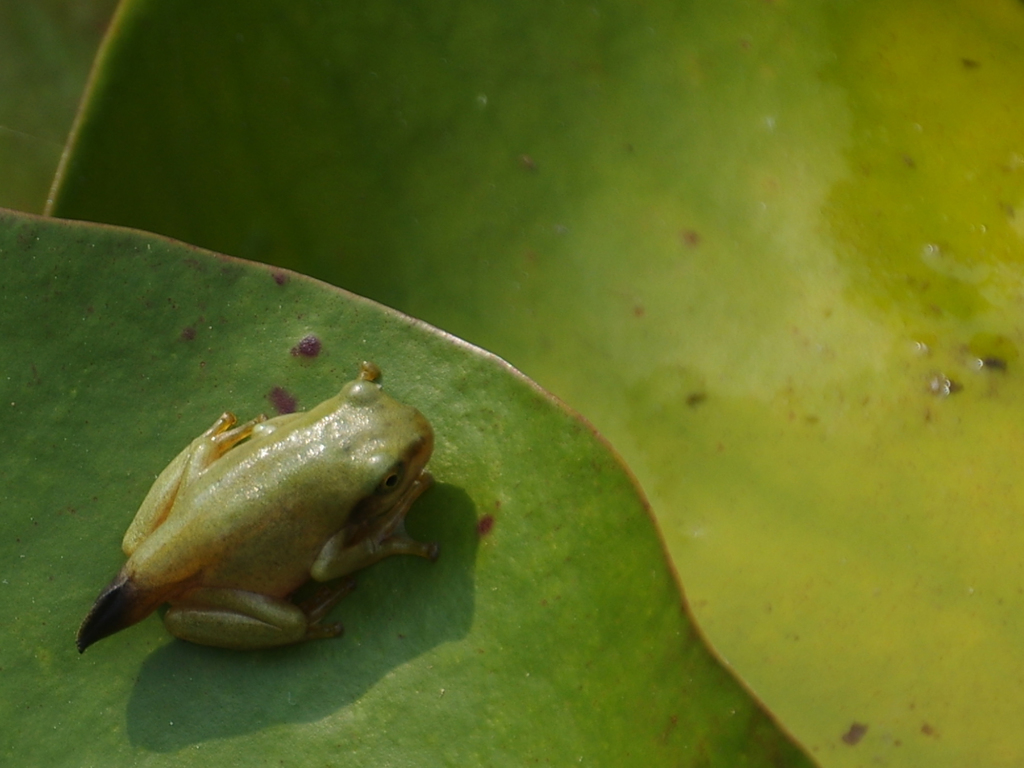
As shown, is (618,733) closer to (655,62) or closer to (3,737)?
(3,737)

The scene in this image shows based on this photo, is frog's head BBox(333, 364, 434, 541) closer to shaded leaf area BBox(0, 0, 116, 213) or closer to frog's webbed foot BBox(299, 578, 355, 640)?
frog's webbed foot BBox(299, 578, 355, 640)

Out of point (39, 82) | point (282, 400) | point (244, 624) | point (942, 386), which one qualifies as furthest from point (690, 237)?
point (39, 82)

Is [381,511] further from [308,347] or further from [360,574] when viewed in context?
[308,347]

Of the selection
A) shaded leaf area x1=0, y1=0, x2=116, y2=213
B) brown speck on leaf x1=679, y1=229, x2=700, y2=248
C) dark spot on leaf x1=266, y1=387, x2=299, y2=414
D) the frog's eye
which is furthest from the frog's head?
shaded leaf area x1=0, y1=0, x2=116, y2=213

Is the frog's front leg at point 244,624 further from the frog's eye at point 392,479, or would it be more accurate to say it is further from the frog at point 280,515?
the frog's eye at point 392,479

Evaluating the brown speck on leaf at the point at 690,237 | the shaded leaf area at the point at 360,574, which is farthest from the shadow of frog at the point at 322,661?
the brown speck on leaf at the point at 690,237
